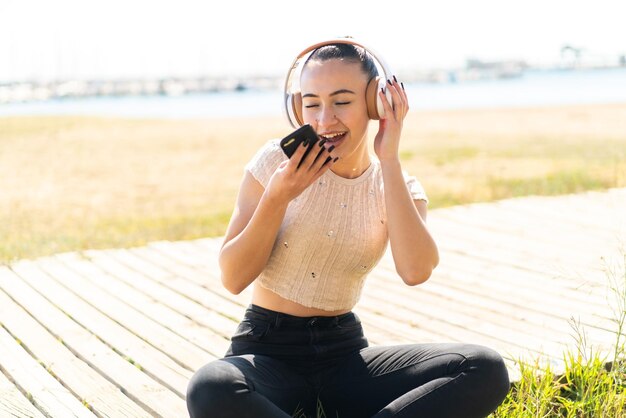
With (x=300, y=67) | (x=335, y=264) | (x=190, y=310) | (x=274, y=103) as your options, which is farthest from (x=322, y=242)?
(x=274, y=103)

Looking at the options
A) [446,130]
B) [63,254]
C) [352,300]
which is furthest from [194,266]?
[446,130]

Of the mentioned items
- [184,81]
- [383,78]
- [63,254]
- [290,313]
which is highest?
[383,78]

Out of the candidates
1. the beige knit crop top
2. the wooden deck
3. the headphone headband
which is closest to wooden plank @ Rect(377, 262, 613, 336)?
the wooden deck

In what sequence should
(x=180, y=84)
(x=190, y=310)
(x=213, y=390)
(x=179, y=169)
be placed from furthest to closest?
(x=180, y=84)
(x=179, y=169)
(x=190, y=310)
(x=213, y=390)

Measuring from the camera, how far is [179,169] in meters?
14.8

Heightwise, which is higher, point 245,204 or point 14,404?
point 245,204

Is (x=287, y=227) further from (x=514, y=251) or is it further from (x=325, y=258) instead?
(x=514, y=251)

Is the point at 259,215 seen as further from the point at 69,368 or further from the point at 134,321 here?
the point at 134,321

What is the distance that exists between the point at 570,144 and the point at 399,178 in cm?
1405

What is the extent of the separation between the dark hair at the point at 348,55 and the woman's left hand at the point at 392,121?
0.11 meters

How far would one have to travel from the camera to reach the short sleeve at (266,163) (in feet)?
9.81

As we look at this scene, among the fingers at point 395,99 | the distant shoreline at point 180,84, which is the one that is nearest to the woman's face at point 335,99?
the fingers at point 395,99

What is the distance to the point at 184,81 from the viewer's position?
11294 centimetres

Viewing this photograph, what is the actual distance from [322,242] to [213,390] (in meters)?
0.67
